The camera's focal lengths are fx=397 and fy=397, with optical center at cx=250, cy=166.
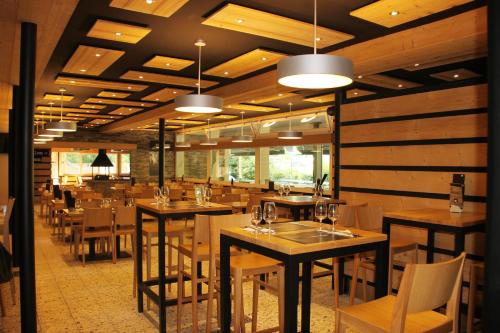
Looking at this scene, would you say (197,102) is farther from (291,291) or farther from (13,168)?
(13,168)

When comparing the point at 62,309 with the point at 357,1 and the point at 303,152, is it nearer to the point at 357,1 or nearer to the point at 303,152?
the point at 357,1

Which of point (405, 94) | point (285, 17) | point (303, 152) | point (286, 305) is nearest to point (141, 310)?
point (286, 305)

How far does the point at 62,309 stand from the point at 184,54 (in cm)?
362

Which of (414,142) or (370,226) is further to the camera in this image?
(414,142)

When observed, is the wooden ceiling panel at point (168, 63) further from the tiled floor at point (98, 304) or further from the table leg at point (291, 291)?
the table leg at point (291, 291)

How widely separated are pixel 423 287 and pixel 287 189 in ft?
14.5

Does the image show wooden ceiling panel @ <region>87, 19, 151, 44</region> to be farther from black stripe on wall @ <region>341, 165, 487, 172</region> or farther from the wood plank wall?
black stripe on wall @ <region>341, 165, 487, 172</region>

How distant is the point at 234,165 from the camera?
15273mm

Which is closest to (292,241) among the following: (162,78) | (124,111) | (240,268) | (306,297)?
(240,268)

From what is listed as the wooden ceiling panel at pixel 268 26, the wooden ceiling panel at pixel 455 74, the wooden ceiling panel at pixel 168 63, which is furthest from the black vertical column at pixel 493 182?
the wooden ceiling panel at pixel 455 74

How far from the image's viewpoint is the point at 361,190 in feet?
16.4

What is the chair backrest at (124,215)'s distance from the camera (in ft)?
18.8

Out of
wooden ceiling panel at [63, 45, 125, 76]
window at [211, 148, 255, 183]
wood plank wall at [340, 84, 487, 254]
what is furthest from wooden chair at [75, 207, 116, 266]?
window at [211, 148, 255, 183]

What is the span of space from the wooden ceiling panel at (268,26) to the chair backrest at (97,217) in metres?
3.19
